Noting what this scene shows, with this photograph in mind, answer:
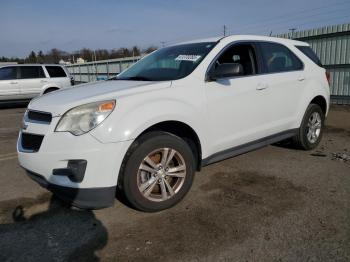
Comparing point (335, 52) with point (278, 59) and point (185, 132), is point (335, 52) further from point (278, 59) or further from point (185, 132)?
point (185, 132)

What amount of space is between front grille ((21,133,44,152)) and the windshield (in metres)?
1.43

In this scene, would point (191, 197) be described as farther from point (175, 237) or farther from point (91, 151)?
point (91, 151)

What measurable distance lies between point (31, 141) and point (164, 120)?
4.33ft

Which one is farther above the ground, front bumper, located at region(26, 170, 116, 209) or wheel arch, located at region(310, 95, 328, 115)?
wheel arch, located at region(310, 95, 328, 115)

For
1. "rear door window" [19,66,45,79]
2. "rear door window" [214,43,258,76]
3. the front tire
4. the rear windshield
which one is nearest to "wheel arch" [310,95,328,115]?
the rear windshield

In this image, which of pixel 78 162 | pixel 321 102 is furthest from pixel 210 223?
pixel 321 102

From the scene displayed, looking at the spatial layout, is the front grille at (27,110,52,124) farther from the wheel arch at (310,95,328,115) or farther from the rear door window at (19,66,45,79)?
the rear door window at (19,66,45,79)

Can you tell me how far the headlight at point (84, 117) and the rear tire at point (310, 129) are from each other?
3.34 meters

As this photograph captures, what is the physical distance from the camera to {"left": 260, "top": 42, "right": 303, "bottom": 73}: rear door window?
15.0 ft

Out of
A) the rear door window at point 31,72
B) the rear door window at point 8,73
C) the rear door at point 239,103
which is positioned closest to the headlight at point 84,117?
the rear door at point 239,103

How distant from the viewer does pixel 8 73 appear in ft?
43.6

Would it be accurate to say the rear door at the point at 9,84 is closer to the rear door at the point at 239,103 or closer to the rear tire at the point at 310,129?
the rear door at the point at 239,103

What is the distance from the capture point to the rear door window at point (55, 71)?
45.1ft

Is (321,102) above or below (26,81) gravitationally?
below
